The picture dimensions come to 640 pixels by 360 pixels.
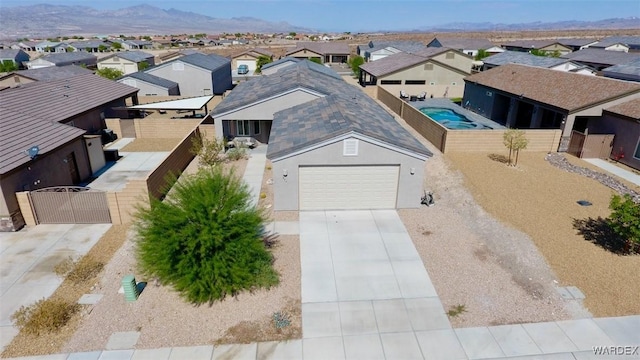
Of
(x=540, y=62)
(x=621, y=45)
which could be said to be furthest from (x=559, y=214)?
(x=621, y=45)

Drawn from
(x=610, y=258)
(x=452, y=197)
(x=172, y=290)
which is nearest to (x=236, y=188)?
(x=172, y=290)

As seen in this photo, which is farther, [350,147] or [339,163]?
[339,163]

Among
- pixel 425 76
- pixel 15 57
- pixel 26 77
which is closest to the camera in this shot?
pixel 26 77

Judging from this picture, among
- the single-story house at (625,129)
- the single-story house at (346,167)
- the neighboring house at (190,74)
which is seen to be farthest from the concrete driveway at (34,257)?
the neighboring house at (190,74)

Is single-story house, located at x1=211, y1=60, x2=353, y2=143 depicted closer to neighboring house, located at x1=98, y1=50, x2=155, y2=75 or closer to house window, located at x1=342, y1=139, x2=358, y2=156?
house window, located at x1=342, y1=139, x2=358, y2=156

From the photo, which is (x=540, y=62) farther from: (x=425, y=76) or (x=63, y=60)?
(x=63, y=60)

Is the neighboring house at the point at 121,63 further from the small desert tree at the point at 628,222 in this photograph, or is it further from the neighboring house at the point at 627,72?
the small desert tree at the point at 628,222

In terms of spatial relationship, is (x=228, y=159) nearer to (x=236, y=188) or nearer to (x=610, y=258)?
(x=236, y=188)
